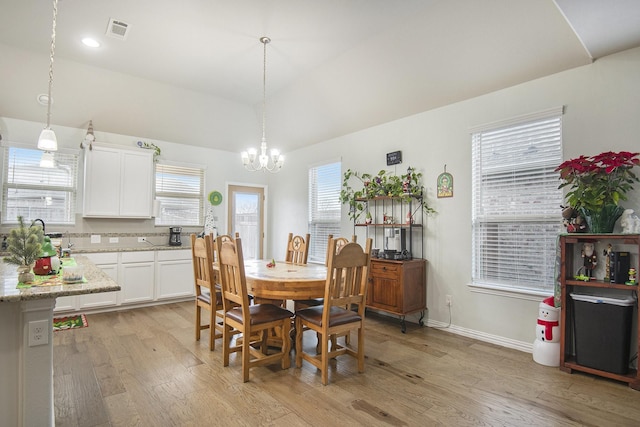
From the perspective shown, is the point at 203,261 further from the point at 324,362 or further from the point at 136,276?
the point at 136,276

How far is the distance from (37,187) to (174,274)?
2.30 meters

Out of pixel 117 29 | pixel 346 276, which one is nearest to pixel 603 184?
pixel 346 276

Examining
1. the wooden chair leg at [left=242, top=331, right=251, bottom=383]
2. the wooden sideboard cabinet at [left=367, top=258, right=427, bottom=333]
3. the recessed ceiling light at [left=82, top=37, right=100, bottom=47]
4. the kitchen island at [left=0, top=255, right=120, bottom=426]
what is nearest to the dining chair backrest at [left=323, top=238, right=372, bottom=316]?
the wooden chair leg at [left=242, top=331, right=251, bottom=383]

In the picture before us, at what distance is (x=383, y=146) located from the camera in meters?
4.85

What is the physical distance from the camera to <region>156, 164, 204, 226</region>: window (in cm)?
578

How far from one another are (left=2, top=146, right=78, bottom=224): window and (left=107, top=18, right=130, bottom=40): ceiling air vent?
6.41ft

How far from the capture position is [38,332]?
1.66 meters

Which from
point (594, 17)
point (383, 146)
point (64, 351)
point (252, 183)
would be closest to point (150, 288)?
point (64, 351)

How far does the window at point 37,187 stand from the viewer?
4582 mm

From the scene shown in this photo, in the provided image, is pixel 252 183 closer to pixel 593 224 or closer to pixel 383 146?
pixel 383 146

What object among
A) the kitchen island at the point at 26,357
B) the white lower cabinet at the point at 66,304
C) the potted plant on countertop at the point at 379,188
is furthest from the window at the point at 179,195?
the kitchen island at the point at 26,357

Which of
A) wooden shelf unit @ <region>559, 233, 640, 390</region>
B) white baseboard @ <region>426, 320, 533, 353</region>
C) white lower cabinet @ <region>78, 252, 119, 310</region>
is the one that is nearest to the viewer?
wooden shelf unit @ <region>559, 233, 640, 390</region>

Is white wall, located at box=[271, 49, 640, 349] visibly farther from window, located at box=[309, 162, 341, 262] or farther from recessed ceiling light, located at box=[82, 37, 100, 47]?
recessed ceiling light, located at box=[82, 37, 100, 47]

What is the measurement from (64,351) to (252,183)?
4291 millimetres
